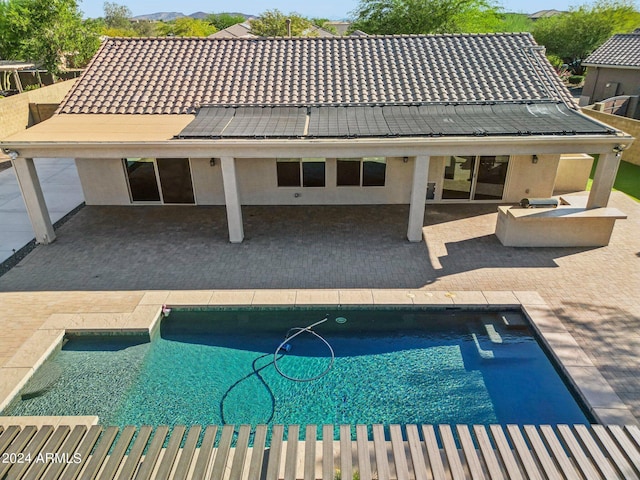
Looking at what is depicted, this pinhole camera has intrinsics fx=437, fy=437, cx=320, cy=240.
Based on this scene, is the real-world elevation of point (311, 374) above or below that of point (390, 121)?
below

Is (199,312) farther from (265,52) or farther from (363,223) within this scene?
(265,52)

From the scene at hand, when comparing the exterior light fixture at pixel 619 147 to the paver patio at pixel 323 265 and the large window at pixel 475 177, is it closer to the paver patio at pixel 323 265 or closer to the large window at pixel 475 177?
the paver patio at pixel 323 265

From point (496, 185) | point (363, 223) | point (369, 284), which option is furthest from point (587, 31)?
point (369, 284)

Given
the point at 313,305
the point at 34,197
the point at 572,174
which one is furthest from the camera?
the point at 572,174

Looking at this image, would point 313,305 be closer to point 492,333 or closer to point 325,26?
point 492,333

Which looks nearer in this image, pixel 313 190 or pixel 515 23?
pixel 313 190

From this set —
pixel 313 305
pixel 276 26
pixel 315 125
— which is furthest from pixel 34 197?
pixel 276 26

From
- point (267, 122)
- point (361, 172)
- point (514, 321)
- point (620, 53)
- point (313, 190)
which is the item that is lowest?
point (514, 321)
